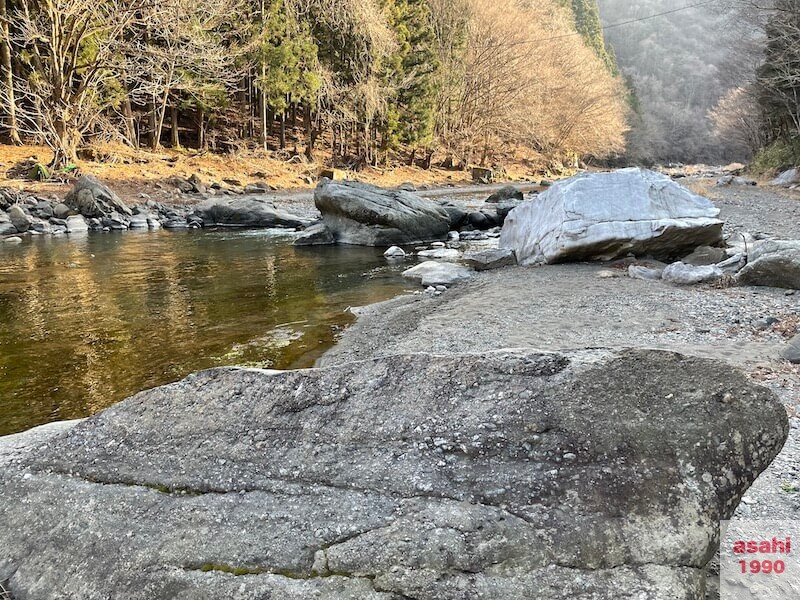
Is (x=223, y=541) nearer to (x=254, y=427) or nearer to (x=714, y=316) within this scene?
(x=254, y=427)

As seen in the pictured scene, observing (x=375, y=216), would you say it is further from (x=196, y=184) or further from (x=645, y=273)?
(x=196, y=184)

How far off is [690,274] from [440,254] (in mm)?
5376

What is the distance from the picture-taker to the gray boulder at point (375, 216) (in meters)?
13.6

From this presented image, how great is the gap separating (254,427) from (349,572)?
2.45ft

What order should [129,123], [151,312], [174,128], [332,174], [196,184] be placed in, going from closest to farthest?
1. [151,312]
2. [196,184]
3. [129,123]
4. [174,128]
5. [332,174]

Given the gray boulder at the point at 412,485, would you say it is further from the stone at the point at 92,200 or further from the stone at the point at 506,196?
the stone at the point at 506,196

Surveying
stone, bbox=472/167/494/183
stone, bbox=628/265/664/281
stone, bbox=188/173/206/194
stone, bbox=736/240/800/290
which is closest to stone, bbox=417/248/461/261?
stone, bbox=628/265/664/281

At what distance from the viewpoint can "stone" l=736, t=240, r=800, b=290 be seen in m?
6.30

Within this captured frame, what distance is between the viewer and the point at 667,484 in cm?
166

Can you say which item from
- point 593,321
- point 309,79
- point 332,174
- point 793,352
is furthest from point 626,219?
point 309,79

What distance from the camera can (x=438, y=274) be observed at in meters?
8.86

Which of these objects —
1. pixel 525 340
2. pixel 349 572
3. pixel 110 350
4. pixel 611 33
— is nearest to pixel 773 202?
pixel 525 340

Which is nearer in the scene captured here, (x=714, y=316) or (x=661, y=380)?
(x=661, y=380)

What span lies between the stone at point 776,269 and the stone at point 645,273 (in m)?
0.98
